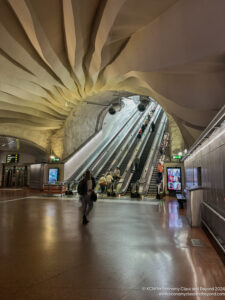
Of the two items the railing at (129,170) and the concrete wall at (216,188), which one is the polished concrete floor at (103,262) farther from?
the railing at (129,170)

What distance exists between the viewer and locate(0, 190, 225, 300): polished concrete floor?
2395mm

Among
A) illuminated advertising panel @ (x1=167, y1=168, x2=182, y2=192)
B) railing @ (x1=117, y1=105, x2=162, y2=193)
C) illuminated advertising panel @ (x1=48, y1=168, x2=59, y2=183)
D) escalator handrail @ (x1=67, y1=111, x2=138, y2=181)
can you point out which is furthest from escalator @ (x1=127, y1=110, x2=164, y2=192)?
illuminated advertising panel @ (x1=48, y1=168, x2=59, y2=183)

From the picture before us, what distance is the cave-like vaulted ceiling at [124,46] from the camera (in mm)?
5629

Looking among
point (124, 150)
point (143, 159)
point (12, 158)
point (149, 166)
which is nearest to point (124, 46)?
point (149, 166)

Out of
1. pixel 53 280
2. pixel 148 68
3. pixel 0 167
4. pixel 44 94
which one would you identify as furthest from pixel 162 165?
pixel 0 167

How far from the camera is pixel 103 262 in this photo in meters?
3.17

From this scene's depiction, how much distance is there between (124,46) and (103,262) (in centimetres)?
866

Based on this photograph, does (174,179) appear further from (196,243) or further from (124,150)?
(196,243)

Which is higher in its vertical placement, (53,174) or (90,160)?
(90,160)

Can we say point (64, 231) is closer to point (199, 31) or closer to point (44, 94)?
point (199, 31)

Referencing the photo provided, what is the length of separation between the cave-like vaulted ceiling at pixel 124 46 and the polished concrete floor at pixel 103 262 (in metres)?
4.40

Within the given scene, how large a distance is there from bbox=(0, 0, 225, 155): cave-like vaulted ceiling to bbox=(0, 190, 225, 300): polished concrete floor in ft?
14.4

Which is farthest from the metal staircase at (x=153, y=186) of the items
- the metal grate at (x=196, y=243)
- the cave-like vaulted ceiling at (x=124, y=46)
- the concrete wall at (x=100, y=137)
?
the metal grate at (x=196, y=243)

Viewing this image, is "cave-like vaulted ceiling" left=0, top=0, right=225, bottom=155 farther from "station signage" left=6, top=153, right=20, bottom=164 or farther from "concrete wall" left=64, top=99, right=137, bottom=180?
"station signage" left=6, top=153, right=20, bottom=164
